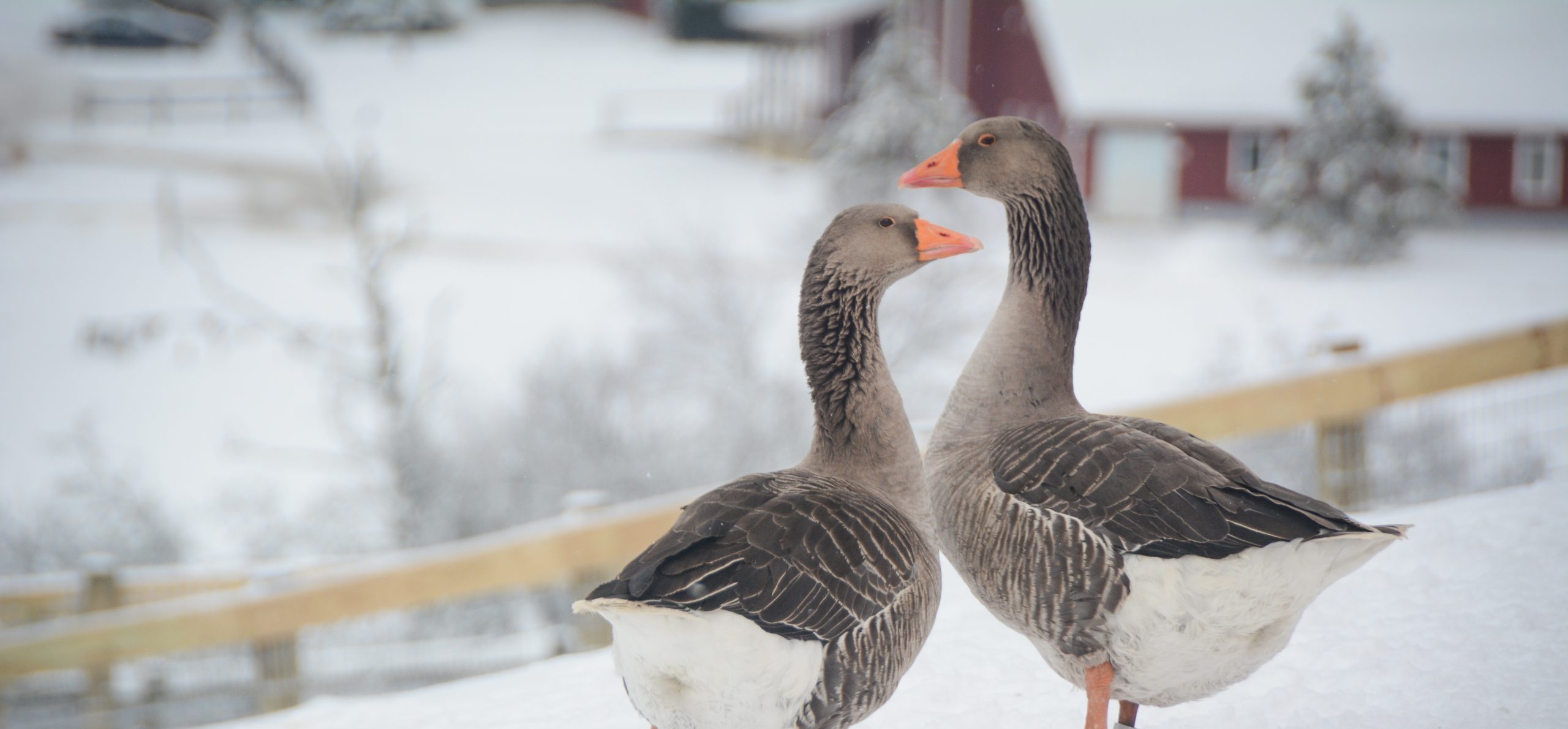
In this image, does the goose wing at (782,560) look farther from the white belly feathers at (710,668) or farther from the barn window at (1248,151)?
the barn window at (1248,151)

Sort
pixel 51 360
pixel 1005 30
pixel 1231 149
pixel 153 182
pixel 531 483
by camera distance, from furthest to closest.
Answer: pixel 153 182 → pixel 1231 149 → pixel 51 360 → pixel 1005 30 → pixel 531 483

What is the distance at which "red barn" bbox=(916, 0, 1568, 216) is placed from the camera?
11438mm

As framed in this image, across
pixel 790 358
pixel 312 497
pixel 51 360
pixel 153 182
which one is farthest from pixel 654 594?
pixel 153 182

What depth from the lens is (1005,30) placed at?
10281mm

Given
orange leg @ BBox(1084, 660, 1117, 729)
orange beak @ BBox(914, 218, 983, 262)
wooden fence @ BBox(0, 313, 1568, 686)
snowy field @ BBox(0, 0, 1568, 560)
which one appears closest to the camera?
orange leg @ BBox(1084, 660, 1117, 729)

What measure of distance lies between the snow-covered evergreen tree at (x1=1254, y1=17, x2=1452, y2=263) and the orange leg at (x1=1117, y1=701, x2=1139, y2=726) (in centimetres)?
1016

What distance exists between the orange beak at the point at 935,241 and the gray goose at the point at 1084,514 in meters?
0.14

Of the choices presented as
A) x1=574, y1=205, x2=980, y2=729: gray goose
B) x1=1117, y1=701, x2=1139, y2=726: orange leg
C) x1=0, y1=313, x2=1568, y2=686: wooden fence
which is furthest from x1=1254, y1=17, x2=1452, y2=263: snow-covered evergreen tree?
x1=574, y1=205, x2=980, y2=729: gray goose

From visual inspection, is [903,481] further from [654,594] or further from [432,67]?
[432,67]

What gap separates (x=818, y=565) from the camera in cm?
157

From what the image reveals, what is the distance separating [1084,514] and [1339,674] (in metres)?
0.99

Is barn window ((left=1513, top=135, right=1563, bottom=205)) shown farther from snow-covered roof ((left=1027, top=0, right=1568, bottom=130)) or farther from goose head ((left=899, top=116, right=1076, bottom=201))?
goose head ((left=899, top=116, right=1076, bottom=201))

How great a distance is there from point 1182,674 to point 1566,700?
0.92m

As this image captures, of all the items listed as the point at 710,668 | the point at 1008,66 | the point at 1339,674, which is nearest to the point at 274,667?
the point at 710,668
